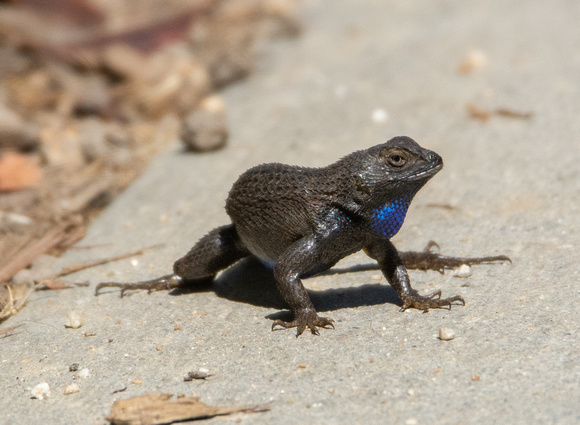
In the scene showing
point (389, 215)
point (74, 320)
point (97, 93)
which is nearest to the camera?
point (389, 215)

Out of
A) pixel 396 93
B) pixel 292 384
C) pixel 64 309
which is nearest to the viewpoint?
pixel 292 384

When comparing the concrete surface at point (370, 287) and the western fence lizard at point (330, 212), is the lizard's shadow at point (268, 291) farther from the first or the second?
the western fence lizard at point (330, 212)

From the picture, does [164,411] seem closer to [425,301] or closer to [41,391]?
[41,391]

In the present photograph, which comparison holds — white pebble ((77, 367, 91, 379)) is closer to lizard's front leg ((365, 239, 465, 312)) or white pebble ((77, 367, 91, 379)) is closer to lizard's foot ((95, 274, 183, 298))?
lizard's foot ((95, 274, 183, 298))

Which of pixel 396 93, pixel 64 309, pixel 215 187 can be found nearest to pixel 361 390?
pixel 64 309

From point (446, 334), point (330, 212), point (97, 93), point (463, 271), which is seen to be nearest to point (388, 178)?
point (330, 212)

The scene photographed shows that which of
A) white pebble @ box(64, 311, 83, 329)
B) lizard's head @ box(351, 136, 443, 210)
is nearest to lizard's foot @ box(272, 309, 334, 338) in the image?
lizard's head @ box(351, 136, 443, 210)

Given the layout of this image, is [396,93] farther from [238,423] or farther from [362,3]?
[238,423]
